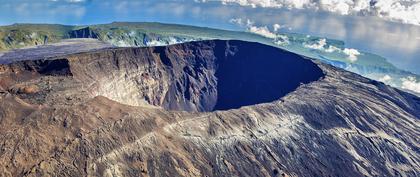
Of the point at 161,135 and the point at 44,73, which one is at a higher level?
the point at 44,73

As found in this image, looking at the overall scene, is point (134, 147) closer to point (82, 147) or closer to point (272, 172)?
point (82, 147)

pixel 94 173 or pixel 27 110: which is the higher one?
pixel 27 110

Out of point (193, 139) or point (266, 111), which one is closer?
point (193, 139)

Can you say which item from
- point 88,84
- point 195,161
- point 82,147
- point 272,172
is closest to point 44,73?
point 88,84

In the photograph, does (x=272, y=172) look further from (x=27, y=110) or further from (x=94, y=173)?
(x=27, y=110)

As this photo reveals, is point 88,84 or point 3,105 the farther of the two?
point 88,84

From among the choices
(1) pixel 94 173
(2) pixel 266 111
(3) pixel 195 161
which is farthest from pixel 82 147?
(2) pixel 266 111

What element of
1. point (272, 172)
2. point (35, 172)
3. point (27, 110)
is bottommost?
point (272, 172)

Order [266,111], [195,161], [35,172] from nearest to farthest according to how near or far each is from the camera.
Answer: [35,172] < [195,161] < [266,111]

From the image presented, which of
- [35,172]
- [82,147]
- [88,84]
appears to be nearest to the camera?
[35,172]
